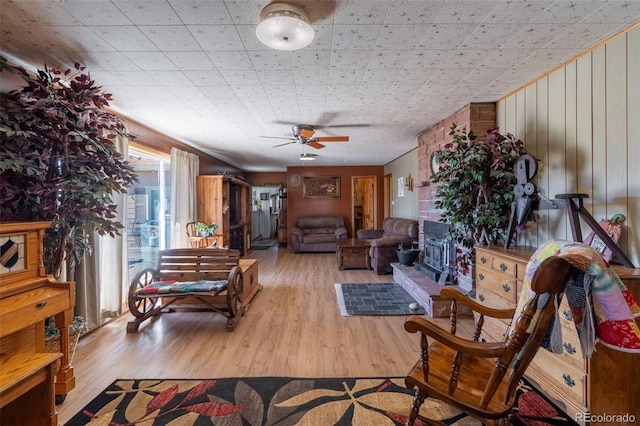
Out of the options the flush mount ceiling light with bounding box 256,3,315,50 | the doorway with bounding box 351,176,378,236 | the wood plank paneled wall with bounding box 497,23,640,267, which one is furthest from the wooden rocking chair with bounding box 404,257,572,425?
the doorway with bounding box 351,176,378,236

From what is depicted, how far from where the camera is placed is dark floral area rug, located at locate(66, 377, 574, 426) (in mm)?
1557

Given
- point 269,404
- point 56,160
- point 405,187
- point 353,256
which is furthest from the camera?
point 405,187

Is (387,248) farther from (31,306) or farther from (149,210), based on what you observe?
(31,306)

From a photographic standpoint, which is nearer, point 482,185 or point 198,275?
point 482,185

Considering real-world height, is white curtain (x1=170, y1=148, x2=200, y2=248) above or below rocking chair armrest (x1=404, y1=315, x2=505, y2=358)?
above

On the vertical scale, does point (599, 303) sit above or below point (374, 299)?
above

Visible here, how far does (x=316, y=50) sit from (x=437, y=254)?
116 inches

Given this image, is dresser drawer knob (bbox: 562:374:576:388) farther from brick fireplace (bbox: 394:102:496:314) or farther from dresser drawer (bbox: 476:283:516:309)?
brick fireplace (bbox: 394:102:496:314)

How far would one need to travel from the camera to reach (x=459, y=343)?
1.13 meters

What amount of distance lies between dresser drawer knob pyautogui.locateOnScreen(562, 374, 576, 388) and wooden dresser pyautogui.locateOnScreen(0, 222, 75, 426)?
2.76 m

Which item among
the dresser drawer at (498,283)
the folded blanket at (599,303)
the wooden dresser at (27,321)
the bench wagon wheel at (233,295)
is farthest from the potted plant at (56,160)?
the dresser drawer at (498,283)

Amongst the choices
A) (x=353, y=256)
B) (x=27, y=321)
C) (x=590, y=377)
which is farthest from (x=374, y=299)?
(x=27, y=321)

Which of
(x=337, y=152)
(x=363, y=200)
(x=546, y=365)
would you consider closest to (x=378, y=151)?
(x=337, y=152)

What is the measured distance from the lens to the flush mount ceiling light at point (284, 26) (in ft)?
4.79
